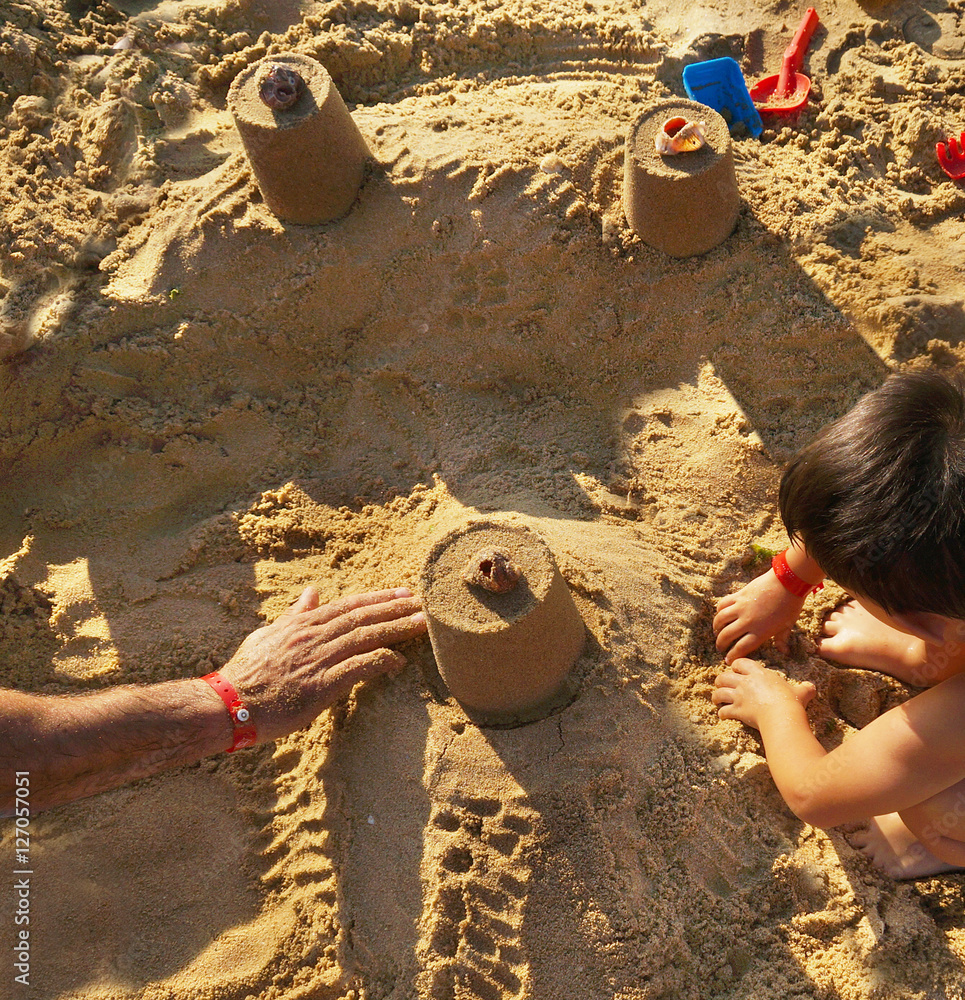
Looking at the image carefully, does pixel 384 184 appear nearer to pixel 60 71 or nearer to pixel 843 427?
pixel 60 71

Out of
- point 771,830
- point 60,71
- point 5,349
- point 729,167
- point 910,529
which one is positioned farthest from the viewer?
point 60,71

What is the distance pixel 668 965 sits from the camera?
2002 mm

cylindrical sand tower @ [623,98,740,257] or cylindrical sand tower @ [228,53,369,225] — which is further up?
cylindrical sand tower @ [228,53,369,225]

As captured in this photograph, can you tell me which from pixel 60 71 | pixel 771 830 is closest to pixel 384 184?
pixel 60 71

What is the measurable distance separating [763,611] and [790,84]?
7.78 feet

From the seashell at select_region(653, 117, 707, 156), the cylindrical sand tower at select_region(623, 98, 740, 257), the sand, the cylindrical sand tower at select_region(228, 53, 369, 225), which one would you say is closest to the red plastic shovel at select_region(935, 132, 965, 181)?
the sand

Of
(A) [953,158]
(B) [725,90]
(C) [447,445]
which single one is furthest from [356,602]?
(A) [953,158]

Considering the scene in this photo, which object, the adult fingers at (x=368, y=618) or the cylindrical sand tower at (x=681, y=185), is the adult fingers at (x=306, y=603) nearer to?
the adult fingers at (x=368, y=618)

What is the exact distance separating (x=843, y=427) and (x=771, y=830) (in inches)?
44.0

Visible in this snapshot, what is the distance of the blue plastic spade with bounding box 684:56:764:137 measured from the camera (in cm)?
330

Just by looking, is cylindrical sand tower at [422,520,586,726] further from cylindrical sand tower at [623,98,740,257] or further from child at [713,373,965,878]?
cylindrical sand tower at [623,98,740,257]

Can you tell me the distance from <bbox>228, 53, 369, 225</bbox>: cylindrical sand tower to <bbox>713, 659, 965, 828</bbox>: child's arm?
7.75 feet

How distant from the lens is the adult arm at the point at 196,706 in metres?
2.08

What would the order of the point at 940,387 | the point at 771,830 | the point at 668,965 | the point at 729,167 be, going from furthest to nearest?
the point at 729,167
the point at 771,830
the point at 668,965
the point at 940,387
